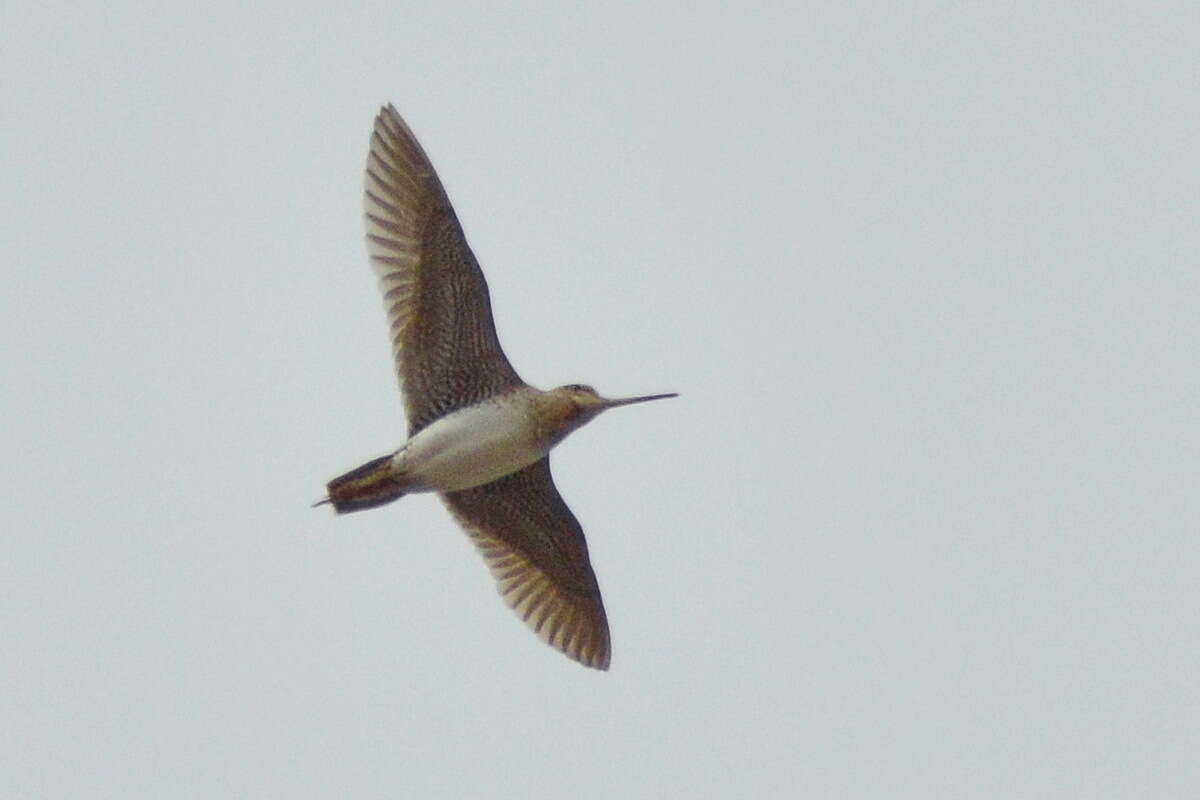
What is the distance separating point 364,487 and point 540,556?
7.20 ft

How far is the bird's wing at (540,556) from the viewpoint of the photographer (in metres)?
17.8

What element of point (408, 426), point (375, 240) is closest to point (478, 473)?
point (408, 426)

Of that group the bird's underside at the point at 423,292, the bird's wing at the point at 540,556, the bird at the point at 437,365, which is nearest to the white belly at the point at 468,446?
the bird at the point at 437,365

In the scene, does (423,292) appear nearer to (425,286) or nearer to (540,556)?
(425,286)

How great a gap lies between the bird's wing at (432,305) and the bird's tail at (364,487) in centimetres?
45

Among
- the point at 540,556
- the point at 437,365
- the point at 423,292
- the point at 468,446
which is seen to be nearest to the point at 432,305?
the point at 423,292

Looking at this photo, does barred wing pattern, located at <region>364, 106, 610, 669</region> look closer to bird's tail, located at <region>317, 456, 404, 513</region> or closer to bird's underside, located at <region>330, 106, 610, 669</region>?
bird's underside, located at <region>330, 106, 610, 669</region>

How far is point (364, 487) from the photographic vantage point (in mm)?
16547

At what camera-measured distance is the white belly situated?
651 inches

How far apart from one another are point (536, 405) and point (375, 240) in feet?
5.49

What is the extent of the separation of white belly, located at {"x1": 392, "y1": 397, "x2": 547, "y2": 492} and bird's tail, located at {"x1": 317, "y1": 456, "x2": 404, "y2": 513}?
9cm

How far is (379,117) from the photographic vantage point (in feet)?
56.5

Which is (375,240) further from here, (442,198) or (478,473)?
(478,473)

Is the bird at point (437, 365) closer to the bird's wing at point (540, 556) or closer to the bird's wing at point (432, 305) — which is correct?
the bird's wing at point (432, 305)
